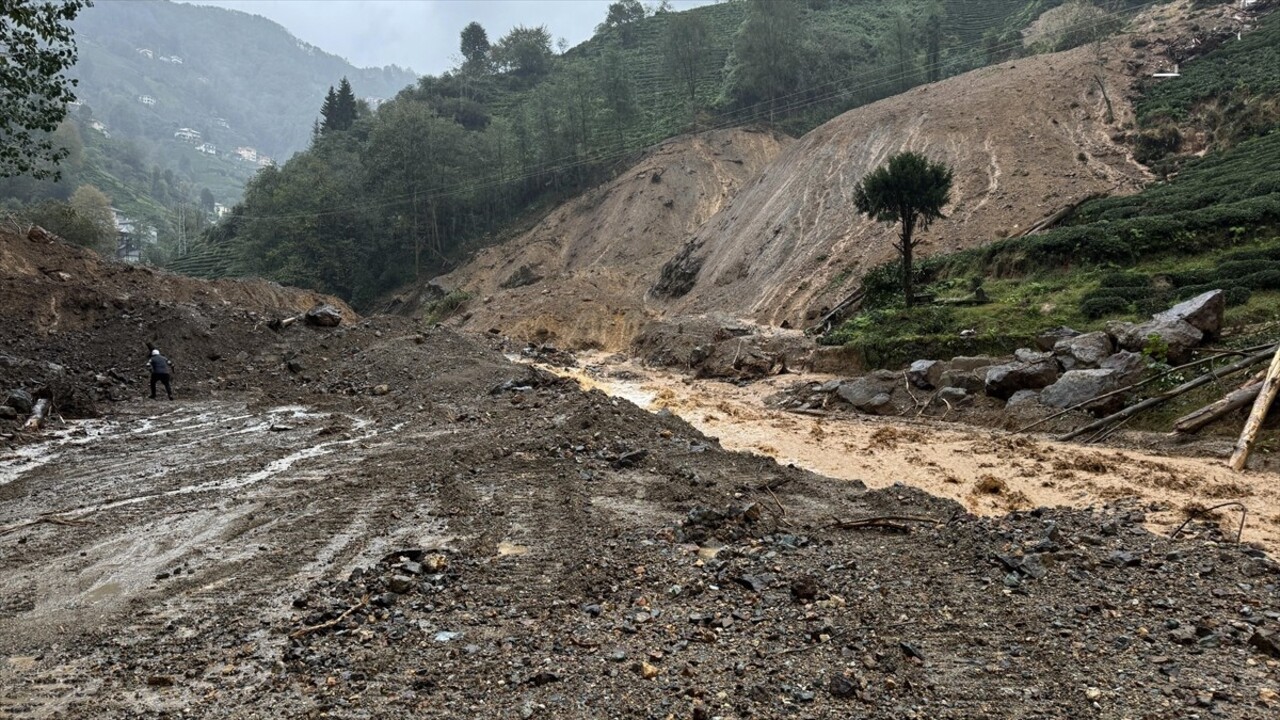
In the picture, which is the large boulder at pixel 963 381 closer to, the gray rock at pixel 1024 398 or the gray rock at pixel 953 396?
the gray rock at pixel 953 396

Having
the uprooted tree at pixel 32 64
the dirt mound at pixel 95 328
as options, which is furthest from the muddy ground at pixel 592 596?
the uprooted tree at pixel 32 64

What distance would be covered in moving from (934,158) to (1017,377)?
962 inches

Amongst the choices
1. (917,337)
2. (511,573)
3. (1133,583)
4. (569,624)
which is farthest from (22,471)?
(917,337)

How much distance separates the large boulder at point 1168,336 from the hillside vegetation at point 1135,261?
1836 millimetres

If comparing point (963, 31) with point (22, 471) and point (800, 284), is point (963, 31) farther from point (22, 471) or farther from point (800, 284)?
point (22, 471)

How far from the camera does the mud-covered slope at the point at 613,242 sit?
39125 mm

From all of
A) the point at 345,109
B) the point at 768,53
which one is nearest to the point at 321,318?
the point at 768,53

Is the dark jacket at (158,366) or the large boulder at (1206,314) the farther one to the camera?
the dark jacket at (158,366)

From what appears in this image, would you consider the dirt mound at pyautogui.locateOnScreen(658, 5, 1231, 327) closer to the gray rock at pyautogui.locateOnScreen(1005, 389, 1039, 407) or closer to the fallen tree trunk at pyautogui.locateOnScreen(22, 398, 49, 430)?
the gray rock at pyautogui.locateOnScreen(1005, 389, 1039, 407)

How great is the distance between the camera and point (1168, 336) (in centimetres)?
1513

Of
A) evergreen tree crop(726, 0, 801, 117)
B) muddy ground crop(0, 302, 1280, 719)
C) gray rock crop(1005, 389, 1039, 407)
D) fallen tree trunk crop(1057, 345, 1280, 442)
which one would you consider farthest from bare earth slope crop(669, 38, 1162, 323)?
muddy ground crop(0, 302, 1280, 719)

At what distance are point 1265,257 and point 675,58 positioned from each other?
52404 mm

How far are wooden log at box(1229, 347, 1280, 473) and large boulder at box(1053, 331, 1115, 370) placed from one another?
3.33m

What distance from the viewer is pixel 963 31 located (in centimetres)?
7962
